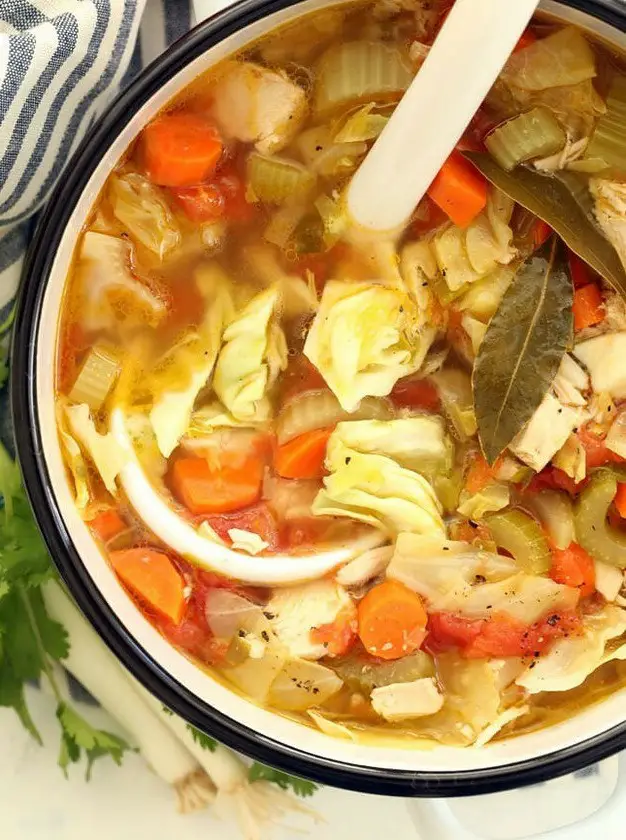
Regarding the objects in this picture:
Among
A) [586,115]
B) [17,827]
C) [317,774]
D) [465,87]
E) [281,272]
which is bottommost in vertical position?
[17,827]

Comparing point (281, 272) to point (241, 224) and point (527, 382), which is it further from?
point (527, 382)

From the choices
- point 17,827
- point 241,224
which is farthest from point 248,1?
point 17,827

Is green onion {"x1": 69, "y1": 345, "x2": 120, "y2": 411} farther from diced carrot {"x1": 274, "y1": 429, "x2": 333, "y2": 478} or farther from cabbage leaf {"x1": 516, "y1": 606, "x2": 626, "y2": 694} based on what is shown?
cabbage leaf {"x1": 516, "y1": 606, "x2": 626, "y2": 694}

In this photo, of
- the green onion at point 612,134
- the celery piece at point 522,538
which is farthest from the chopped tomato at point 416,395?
the green onion at point 612,134

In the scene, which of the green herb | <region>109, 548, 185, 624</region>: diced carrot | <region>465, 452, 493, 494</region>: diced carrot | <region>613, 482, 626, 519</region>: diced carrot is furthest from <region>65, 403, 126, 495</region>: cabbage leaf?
<region>613, 482, 626, 519</region>: diced carrot

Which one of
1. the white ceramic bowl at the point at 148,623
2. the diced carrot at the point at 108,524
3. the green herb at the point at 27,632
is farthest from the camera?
the green herb at the point at 27,632

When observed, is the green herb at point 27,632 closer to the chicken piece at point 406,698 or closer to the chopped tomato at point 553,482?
the chicken piece at point 406,698
